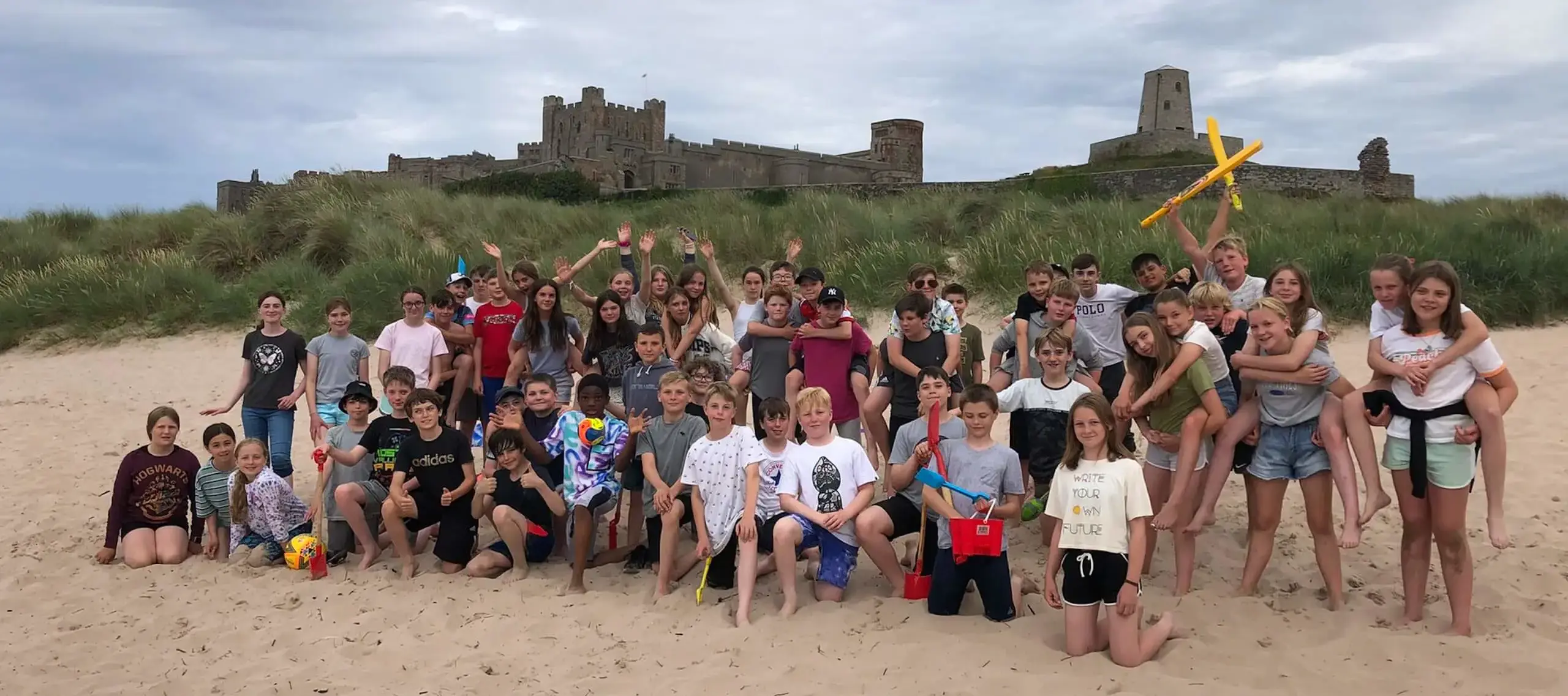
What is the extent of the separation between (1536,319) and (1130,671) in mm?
8866

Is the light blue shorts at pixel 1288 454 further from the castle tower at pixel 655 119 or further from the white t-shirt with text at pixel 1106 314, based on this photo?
the castle tower at pixel 655 119

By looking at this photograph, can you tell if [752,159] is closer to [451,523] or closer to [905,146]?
[905,146]

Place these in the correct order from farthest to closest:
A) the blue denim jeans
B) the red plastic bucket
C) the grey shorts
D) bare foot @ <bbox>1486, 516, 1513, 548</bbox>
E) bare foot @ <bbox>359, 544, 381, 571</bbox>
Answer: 1. the blue denim jeans
2. bare foot @ <bbox>359, 544, 381, 571</bbox>
3. the grey shorts
4. the red plastic bucket
5. bare foot @ <bbox>1486, 516, 1513, 548</bbox>

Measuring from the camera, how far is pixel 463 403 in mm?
6852

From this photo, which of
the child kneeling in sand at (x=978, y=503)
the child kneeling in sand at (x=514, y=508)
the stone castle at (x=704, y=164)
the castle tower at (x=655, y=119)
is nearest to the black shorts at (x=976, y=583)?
the child kneeling in sand at (x=978, y=503)

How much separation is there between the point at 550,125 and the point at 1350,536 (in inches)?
1947

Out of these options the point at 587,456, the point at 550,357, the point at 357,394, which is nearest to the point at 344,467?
the point at 357,394

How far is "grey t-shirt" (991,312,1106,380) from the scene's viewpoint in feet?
18.8

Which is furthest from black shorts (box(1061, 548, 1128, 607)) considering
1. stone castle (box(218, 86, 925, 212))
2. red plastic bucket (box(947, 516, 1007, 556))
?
stone castle (box(218, 86, 925, 212))

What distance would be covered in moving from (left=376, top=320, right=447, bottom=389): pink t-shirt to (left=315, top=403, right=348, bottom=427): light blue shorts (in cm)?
47

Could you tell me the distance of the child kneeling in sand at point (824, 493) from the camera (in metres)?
4.81

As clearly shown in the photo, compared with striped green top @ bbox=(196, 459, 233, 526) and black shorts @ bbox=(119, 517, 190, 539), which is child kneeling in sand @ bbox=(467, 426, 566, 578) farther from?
black shorts @ bbox=(119, 517, 190, 539)

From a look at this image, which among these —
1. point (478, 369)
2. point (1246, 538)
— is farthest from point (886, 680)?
point (478, 369)

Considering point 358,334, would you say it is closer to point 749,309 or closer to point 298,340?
point 298,340
